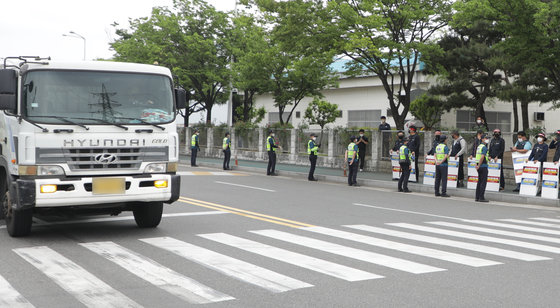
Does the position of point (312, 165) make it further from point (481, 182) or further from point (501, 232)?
point (501, 232)

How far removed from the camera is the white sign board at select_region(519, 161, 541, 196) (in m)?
16.5

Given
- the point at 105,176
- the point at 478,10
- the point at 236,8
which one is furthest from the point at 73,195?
the point at 236,8

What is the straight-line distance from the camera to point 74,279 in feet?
20.4

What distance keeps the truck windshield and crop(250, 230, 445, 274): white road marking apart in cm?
250

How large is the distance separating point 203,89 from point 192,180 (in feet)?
75.2

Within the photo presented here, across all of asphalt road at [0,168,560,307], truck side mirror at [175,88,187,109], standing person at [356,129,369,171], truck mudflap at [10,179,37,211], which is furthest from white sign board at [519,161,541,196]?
truck mudflap at [10,179,37,211]

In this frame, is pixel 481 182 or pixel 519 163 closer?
pixel 481 182

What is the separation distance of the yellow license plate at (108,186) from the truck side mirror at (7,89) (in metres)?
1.51

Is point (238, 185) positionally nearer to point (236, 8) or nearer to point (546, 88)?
point (546, 88)

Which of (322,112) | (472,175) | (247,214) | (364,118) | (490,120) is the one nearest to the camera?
(247,214)

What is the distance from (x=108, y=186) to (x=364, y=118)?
3991 centimetres

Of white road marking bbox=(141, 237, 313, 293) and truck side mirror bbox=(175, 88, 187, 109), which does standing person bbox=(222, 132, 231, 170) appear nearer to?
truck side mirror bbox=(175, 88, 187, 109)

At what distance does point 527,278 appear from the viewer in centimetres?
652

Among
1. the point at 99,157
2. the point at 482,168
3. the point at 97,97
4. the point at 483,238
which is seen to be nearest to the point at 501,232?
the point at 483,238
